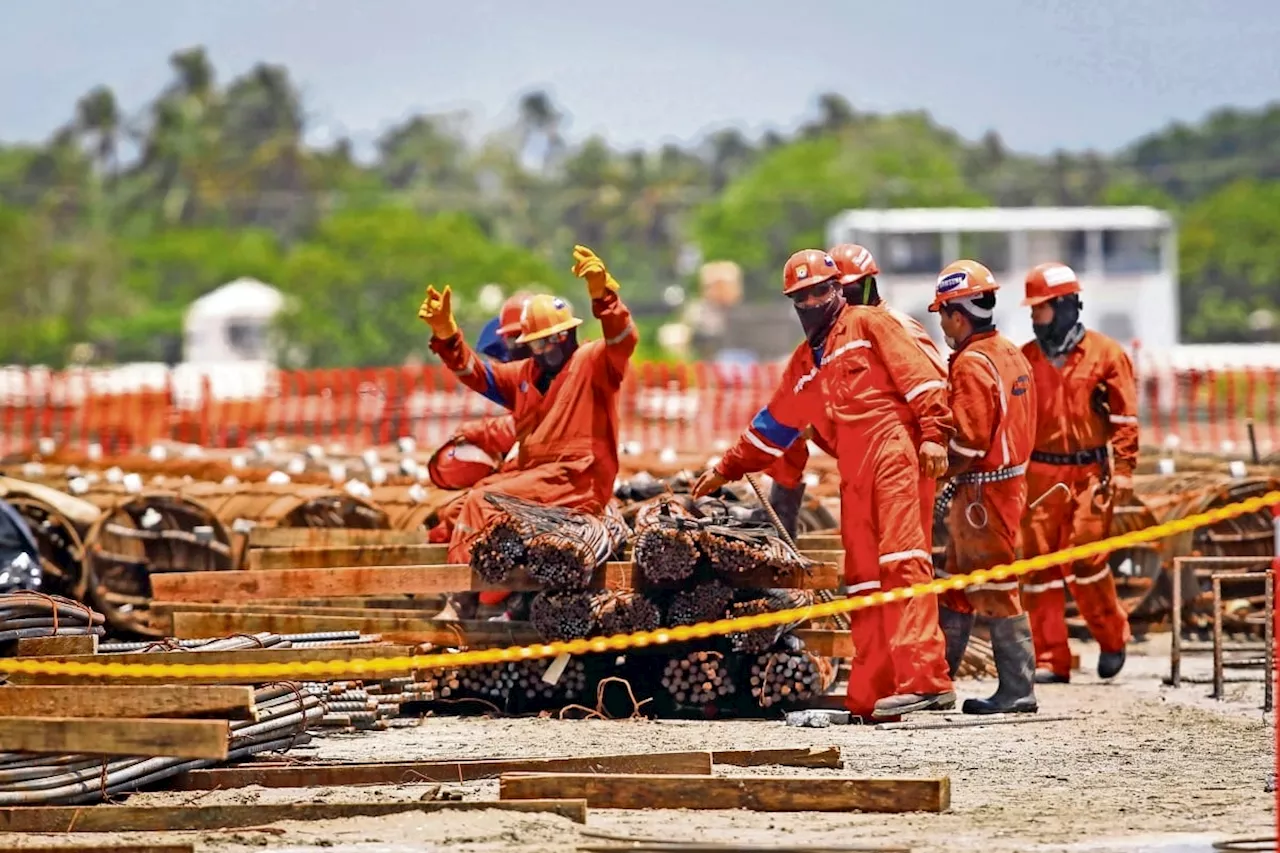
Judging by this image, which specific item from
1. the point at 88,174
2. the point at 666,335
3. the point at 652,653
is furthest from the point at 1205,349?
the point at 88,174

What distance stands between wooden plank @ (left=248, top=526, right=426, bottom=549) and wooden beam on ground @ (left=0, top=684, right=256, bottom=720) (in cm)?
514

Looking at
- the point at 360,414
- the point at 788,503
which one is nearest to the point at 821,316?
the point at 788,503

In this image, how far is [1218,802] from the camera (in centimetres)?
868

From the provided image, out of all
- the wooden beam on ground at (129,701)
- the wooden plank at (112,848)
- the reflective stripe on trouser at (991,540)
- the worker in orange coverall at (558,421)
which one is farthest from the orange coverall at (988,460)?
the wooden plank at (112,848)

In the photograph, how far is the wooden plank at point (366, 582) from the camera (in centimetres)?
1149

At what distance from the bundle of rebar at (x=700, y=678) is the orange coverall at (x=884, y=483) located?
0.66 meters

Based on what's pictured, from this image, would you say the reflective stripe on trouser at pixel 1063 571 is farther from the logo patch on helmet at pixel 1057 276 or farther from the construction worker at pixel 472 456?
the construction worker at pixel 472 456

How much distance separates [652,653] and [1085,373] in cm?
337

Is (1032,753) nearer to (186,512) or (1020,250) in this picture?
(186,512)

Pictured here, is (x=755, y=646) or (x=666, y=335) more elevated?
(x=666, y=335)

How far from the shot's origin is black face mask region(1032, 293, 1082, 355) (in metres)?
13.5

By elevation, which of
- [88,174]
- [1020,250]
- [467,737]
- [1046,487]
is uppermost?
[88,174]

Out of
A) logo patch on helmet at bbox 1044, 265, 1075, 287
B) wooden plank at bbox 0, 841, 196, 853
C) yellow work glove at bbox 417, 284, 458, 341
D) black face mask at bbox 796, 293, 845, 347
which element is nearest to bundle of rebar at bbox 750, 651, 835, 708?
black face mask at bbox 796, 293, 845, 347

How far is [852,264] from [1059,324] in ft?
6.31
